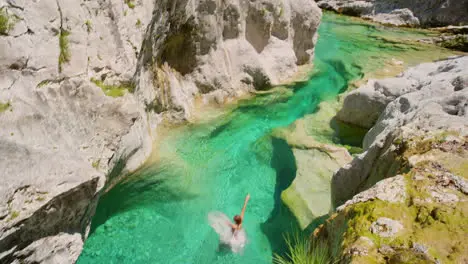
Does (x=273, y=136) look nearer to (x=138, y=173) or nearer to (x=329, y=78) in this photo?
(x=138, y=173)

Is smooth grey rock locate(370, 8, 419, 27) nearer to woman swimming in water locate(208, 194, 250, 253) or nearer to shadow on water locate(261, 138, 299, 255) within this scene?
shadow on water locate(261, 138, 299, 255)

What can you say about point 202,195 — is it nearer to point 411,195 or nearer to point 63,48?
point 63,48

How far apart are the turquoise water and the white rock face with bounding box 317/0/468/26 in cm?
2182

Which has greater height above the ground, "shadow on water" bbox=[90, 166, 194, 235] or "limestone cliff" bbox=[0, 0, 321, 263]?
"limestone cliff" bbox=[0, 0, 321, 263]

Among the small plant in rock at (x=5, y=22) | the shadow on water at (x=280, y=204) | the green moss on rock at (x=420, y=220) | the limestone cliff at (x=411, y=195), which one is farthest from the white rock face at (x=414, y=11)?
the small plant in rock at (x=5, y=22)

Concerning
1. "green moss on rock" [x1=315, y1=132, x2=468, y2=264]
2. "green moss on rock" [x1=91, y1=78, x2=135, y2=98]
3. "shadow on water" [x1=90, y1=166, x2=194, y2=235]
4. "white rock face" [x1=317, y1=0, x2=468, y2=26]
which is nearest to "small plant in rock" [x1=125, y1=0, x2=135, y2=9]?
"green moss on rock" [x1=91, y1=78, x2=135, y2=98]

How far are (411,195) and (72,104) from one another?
16.0 ft

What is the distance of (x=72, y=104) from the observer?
5.12 meters

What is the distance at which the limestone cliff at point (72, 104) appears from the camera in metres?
4.10

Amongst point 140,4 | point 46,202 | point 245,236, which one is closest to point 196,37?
point 140,4

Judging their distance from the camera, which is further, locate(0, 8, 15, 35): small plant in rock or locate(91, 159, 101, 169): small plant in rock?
locate(91, 159, 101, 169): small plant in rock

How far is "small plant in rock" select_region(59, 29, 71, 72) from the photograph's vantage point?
5031 millimetres

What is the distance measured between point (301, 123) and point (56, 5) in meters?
7.27

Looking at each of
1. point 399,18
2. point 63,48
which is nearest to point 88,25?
point 63,48
